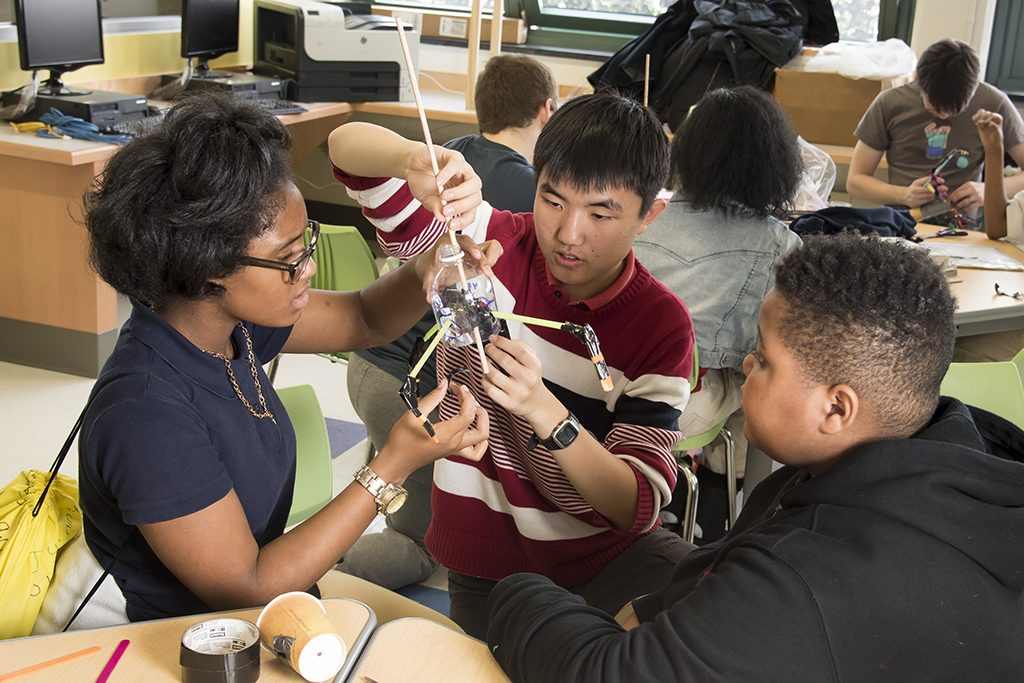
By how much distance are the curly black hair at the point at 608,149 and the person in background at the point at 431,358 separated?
2.96ft

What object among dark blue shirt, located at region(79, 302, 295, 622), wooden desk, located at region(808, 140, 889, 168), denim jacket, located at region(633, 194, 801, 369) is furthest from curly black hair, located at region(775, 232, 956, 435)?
wooden desk, located at region(808, 140, 889, 168)

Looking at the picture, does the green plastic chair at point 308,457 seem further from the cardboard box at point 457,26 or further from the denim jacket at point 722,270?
the cardboard box at point 457,26

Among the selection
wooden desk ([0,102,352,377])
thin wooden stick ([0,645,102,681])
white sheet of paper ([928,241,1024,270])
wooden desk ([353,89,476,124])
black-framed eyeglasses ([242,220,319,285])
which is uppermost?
black-framed eyeglasses ([242,220,319,285])

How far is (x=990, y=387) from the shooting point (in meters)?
2.22

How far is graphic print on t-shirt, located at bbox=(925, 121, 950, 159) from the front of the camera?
13.8ft

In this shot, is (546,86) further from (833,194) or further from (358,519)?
(833,194)

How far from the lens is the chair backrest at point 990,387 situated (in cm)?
218

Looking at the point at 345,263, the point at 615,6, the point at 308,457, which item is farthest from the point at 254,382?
the point at 615,6

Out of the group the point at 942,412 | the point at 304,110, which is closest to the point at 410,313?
the point at 942,412

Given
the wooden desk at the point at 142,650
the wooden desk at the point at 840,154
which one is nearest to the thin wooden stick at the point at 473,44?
the wooden desk at the point at 840,154

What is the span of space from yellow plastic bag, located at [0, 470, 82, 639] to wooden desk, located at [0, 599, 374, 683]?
0.11 metres

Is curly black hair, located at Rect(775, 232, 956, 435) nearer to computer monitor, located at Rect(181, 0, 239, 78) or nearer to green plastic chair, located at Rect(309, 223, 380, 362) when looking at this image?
green plastic chair, located at Rect(309, 223, 380, 362)

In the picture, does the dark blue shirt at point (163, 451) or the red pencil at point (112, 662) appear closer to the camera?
the red pencil at point (112, 662)

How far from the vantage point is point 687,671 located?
1064 millimetres
